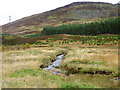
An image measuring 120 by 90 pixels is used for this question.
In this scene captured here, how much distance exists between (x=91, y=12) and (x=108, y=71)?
190 m

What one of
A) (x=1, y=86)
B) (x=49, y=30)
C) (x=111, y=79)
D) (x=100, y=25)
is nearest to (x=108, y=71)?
(x=111, y=79)

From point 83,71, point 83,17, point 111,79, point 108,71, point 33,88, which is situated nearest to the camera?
point 33,88

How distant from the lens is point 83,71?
19.2 m

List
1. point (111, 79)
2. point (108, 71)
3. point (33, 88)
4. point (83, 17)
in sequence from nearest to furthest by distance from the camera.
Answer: point (33, 88)
point (111, 79)
point (108, 71)
point (83, 17)

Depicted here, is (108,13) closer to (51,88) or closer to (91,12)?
(91,12)

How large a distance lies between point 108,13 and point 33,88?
19928cm

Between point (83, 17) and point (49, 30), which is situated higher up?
point (83, 17)

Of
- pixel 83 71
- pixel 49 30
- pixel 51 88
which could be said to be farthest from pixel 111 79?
pixel 49 30

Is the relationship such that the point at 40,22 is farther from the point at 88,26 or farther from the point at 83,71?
the point at 83,71

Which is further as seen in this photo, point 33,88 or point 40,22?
point 40,22

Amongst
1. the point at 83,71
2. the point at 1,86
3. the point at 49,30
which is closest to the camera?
the point at 1,86

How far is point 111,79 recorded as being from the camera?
50.8 feet

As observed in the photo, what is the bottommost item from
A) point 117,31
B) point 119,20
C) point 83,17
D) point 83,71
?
point 83,71

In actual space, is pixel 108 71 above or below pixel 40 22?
below
